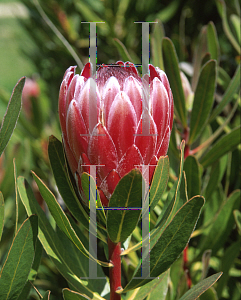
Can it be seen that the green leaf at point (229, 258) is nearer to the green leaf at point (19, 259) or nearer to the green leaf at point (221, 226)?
the green leaf at point (221, 226)

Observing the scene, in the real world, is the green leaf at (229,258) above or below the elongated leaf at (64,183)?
below

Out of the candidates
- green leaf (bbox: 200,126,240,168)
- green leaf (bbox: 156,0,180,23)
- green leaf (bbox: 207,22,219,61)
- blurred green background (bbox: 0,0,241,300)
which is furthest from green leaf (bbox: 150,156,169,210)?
green leaf (bbox: 156,0,180,23)

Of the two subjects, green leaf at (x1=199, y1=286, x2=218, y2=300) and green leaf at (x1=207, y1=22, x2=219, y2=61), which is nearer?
green leaf at (x1=199, y1=286, x2=218, y2=300)

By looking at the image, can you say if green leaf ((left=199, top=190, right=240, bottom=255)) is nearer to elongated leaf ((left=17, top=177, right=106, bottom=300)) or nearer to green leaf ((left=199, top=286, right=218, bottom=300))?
green leaf ((left=199, top=286, right=218, bottom=300))

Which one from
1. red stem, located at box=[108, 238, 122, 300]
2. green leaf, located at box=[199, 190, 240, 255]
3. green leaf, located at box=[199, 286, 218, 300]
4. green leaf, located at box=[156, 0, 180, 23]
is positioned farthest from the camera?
green leaf, located at box=[156, 0, 180, 23]

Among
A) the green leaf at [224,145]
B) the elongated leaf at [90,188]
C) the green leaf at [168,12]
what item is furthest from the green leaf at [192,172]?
the green leaf at [168,12]

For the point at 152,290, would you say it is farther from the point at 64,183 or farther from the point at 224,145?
the point at 224,145
